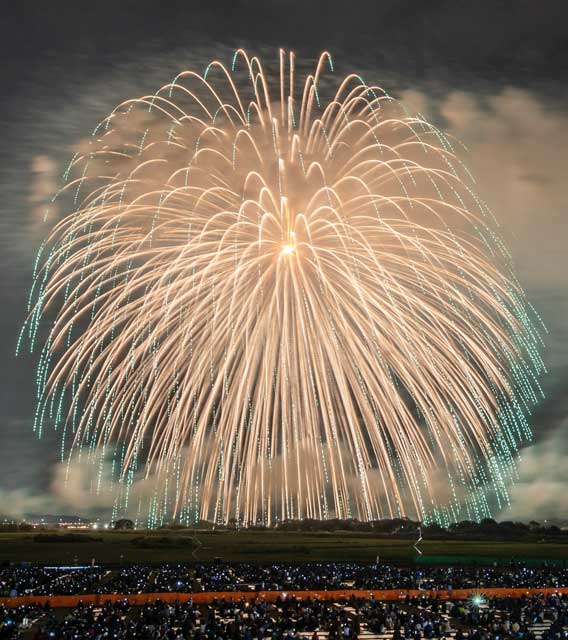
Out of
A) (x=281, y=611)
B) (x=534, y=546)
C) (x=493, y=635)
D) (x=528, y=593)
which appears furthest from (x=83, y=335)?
(x=534, y=546)

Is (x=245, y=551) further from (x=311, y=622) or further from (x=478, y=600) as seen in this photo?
(x=311, y=622)

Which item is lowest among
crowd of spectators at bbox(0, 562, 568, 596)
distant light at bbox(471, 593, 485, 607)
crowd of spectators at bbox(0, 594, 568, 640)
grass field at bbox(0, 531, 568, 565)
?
crowd of spectators at bbox(0, 594, 568, 640)

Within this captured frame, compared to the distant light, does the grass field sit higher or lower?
higher

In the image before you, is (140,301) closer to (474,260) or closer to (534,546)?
(474,260)

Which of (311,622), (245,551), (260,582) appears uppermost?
(245,551)

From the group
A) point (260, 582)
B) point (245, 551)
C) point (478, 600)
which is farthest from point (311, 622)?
point (245, 551)

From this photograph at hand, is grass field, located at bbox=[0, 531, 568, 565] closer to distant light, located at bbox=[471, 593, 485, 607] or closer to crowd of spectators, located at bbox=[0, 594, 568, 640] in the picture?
distant light, located at bbox=[471, 593, 485, 607]

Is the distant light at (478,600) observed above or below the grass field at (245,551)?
below

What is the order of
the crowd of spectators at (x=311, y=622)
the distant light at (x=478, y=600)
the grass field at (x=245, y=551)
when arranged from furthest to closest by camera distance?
1. the grass field at (x=245, y=551)
2. the distant light at (x=478, y=600)
3. the crowd of spectators at (x=311, y=622)

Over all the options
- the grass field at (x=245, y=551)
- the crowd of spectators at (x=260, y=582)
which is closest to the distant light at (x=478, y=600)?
the crowd of spectators at (x=260, y=582)

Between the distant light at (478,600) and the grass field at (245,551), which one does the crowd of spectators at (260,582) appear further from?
the grass field at (245,551)

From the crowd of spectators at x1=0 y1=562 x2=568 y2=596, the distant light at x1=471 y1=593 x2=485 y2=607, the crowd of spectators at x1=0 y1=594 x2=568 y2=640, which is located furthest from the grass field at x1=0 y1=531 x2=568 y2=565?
the crowd of spectators at x1=0 y1=594 x2=568 y2=640
